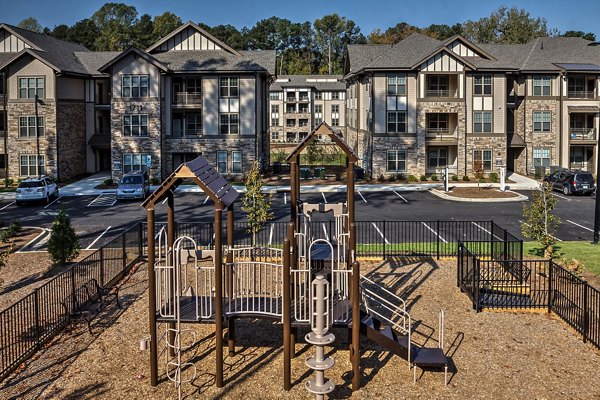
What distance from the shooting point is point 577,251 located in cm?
2552

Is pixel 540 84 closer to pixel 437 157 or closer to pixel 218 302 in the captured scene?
pixel 437 157

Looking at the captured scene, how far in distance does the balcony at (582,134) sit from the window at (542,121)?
6.10ft

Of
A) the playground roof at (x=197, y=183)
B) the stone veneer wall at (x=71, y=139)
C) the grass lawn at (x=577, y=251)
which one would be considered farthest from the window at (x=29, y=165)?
the playground roof at (x=197, y=183)

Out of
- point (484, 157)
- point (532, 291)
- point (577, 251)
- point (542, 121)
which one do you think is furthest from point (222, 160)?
point (532, 291)

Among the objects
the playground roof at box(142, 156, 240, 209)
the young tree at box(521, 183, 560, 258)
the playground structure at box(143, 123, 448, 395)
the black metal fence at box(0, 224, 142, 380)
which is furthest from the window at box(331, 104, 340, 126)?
the playground roof at box(142, 156, 240, 209)

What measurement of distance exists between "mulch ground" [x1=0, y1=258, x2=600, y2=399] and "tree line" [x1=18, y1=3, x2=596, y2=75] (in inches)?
3882

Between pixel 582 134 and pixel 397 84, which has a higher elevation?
pixel 397 84

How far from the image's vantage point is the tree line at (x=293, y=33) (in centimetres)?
11119

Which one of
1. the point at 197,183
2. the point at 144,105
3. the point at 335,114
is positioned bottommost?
the point at 197,183

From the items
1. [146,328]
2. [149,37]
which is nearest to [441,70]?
[146,328]

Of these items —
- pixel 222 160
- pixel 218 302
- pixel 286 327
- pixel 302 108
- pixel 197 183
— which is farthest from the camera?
pixel 302 108

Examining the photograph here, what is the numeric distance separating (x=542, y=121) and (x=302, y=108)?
143 ft

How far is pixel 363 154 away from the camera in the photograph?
58.4 meters

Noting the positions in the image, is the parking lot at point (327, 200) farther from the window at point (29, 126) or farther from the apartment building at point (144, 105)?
the window at point (29, 126)
